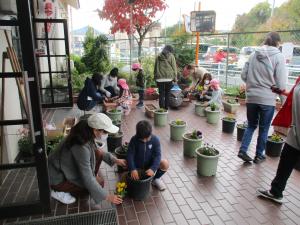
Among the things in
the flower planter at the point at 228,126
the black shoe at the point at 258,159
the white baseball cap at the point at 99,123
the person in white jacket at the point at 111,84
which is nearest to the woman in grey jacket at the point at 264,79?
the black shoe at the point at 258,159

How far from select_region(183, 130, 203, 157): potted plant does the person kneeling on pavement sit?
1216 millimetres

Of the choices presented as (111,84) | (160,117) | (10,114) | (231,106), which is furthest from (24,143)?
(231,106)

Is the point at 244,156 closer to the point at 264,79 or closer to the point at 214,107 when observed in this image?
the point at 264,79

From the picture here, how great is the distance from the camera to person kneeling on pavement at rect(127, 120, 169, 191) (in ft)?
11.0

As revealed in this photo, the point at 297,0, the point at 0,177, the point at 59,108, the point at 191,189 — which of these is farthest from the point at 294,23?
the point at 0,177

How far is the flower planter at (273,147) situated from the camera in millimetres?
4781

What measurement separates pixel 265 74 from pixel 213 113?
2721mm

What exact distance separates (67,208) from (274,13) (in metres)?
29.3

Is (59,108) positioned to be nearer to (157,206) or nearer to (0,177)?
(0,177)

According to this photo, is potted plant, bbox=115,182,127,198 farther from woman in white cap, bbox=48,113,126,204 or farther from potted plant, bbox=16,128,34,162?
potted plant, bbox=16,128,34,162

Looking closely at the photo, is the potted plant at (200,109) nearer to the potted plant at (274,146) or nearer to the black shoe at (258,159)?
the potted plant at (274,146)

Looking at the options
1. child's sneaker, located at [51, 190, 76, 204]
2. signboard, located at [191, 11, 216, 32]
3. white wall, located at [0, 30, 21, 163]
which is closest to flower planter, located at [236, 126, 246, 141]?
child's sneaker, located at [51, 190, 76, 204]

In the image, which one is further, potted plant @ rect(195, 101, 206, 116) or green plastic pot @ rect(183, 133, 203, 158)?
potted plant @ rect(195, 101, 206, 116)

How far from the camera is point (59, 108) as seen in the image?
25.9 feet
